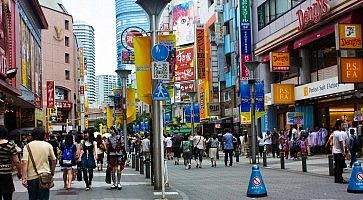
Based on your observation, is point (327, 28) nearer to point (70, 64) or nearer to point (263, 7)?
point (263, 7)

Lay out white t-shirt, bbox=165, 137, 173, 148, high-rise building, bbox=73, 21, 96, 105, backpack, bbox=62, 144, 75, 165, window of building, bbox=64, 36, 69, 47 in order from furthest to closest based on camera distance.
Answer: high-rise building, bbox=73, 21, 96, 105, window of building, bbox=64, 36, 69, 47, white t-shirt, bbox=165, 137, 173, 148, backpack, bbox=62, 144, 75, 165

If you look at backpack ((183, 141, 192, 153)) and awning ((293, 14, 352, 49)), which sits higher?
awning ((293, 14, 352, 49))

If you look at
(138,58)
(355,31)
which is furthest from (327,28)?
(138,58)

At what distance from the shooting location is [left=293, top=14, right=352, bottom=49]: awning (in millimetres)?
28031

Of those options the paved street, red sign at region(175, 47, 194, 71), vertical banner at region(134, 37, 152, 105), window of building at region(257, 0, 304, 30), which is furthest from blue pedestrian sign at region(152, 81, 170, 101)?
red sign at region(175, 47, 194, 71)

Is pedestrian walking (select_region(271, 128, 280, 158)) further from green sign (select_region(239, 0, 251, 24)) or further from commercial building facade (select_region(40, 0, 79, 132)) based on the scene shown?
commercial building facade (select_region(40, 0, 79, 132))

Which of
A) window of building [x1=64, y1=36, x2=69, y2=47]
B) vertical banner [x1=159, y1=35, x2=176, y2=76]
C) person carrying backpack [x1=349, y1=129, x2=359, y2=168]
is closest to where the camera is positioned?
vertical banner [x1=159, y1=35, x2=176, y2=76]

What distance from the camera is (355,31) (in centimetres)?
2497

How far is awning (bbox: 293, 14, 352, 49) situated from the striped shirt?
68.2ft

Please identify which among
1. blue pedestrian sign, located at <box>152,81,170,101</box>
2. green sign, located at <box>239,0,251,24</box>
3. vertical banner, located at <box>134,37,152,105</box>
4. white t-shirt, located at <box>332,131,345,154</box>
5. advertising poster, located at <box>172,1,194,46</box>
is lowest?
white t-shirt, located at <box>332,131,345,154</box>

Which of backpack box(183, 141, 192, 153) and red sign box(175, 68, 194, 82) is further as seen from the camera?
red sign box(175, 68, 194, 82)

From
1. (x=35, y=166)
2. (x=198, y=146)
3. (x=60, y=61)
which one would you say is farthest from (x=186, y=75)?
(x=35, y=166)

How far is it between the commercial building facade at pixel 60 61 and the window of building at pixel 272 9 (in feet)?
138

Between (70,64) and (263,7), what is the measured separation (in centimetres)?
4786
